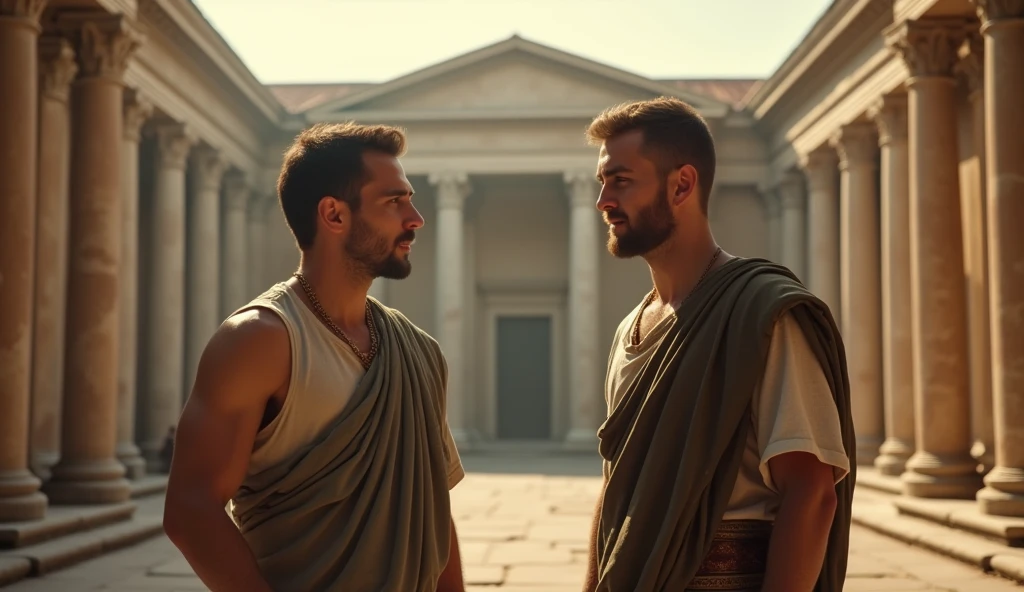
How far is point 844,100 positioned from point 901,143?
3500mm

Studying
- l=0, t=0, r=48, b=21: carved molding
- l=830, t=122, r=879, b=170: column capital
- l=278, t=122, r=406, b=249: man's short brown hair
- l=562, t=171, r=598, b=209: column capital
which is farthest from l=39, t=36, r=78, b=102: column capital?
l=562, t=171, r=598, b=209: column capital

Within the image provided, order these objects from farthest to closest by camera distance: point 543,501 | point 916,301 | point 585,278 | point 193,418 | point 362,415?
point 585,278
point 543,501
point 916,301
point 362,415
point 193,418

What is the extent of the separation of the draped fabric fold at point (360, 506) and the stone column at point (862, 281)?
20.9 meters

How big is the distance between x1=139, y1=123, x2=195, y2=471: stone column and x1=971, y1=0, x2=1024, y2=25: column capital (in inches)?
645

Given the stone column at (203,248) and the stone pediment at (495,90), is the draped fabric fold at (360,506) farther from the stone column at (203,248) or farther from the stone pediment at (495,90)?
the stone pediment at (495,90)

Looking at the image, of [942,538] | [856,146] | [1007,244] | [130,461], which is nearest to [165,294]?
[130,461]

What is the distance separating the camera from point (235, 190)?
30.8m

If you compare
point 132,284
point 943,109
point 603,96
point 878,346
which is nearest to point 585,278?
point 603,96

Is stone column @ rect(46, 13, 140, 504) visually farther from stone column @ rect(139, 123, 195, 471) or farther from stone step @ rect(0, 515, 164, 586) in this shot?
stone column @ rect(139, 123, 195, 471)

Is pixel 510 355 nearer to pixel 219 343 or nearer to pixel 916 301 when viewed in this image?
pixel 916 301

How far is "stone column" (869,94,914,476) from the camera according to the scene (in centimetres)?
1964

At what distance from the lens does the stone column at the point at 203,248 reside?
27312 mm

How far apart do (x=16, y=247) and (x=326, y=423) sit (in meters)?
10.4

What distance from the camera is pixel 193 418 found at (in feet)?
10.9
